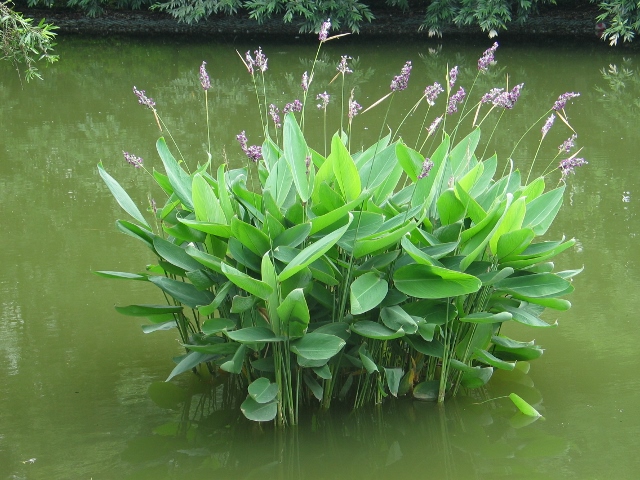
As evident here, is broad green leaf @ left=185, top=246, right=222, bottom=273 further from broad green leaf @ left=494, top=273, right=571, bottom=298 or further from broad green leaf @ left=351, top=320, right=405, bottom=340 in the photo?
broad green leaf @ left=494, top=273, right=571, bottom=298

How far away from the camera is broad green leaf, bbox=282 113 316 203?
2.48m

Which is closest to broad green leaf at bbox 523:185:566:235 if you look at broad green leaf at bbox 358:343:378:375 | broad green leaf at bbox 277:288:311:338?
broad green leaf at bbox 358:343:378:375

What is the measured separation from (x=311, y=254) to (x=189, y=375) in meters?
1.01

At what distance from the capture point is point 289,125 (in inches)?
103

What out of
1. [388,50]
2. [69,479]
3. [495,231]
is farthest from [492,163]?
[388,50]

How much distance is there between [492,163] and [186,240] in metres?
1.08

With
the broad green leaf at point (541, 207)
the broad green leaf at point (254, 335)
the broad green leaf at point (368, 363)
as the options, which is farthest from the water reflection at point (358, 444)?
the broad green leaf at point (541, 207)

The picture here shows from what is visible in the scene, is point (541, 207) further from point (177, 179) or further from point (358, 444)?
point (177, 179)

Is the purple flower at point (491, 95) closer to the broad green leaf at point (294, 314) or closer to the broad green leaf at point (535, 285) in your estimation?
the broad green leaf at point (535, 285)

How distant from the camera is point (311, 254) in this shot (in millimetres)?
2314

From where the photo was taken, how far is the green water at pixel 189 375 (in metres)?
2.57

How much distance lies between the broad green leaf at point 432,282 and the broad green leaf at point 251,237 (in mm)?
404

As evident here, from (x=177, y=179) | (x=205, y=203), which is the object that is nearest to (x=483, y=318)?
(x=205, y=203)

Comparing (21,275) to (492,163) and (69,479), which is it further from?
(492,163)
